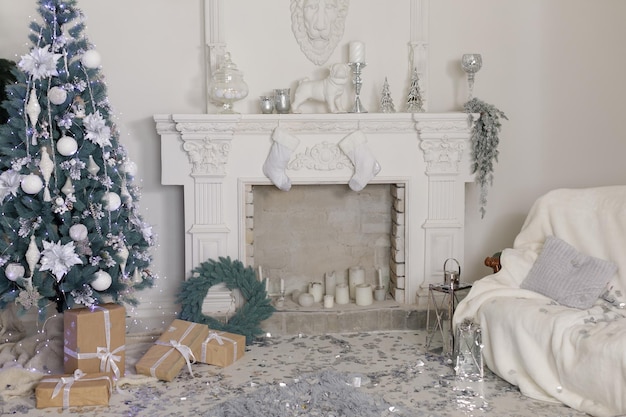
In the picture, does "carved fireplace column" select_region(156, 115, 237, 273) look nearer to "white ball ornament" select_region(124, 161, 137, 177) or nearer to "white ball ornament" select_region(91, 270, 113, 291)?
"white ball ornament" select_region(124, 161, 137, 177)

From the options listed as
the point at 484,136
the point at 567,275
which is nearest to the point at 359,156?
the point at 484,136

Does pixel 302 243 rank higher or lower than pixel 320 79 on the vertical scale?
lower

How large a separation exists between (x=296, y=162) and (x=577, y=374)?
208 cm

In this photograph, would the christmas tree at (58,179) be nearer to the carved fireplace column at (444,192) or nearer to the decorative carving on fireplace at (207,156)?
the decorative carving on fireplace at (207,156)

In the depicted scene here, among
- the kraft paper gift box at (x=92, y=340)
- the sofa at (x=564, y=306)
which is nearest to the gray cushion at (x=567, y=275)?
the sofa at (x=564, y=306)

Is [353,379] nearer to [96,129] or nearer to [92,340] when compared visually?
[92,340]

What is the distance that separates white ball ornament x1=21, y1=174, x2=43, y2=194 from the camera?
363 centimetres

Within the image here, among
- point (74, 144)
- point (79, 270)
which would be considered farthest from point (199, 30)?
point (79, 270)

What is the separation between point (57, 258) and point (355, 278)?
6.72 ft

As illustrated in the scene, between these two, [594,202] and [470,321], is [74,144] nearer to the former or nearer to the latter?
[470,321]

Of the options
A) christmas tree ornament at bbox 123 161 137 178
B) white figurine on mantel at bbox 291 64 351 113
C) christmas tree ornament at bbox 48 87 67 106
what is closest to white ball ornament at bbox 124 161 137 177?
christmas tree ornament at bbox 123 161 137 178

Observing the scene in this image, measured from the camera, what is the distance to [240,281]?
4602 millimetres

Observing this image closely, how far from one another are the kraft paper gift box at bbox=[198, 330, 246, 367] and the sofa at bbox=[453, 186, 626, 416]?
3.92 ft

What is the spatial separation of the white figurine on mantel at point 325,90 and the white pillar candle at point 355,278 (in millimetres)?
1064
